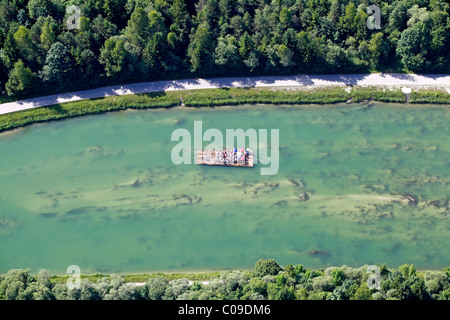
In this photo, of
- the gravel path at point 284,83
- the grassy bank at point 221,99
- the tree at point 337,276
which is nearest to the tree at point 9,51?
the gravel path at point 284,83

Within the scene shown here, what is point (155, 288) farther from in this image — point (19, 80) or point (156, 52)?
point (19, 80)

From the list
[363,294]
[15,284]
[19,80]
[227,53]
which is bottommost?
[363,294]

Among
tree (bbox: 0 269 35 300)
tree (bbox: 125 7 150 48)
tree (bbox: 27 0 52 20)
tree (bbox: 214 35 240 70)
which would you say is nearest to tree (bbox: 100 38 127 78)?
tree (bbox: 125 7 150 48)

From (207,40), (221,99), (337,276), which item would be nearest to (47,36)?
(207,40)

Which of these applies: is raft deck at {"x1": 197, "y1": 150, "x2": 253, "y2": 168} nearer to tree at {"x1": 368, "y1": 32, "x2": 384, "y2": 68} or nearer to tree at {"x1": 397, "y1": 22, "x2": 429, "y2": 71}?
tree at {"x1": 368, "y1": 32, "x2": 384, "y2": 68}
